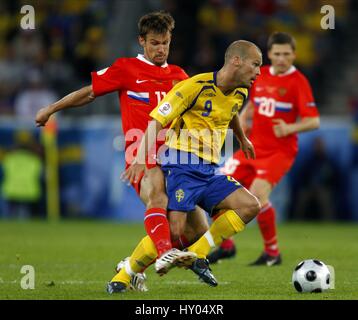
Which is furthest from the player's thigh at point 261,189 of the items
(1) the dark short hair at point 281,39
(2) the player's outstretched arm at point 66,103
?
(2) the player's outstretched arm at point 66,103

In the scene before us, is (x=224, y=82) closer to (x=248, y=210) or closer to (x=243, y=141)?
(x=243, y=141)

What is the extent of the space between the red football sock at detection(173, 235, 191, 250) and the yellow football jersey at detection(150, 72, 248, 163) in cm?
71

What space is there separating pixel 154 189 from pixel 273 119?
3366 millimetres

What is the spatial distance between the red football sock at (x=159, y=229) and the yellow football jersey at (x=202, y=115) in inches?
23.4

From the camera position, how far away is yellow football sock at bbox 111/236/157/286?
25.4 ft

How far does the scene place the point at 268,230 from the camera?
1070 cm

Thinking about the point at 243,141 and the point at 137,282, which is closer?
the point at 137,282

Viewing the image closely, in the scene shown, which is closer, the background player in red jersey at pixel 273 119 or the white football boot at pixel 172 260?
the white football boot at pixel 172 260

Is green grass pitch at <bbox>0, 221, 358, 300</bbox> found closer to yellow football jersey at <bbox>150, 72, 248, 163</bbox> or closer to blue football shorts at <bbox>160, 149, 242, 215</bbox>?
blue football shorts at <bbox>160, 149, 242, 215</bbox>

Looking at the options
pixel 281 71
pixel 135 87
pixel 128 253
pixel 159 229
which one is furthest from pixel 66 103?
pixel 128 253

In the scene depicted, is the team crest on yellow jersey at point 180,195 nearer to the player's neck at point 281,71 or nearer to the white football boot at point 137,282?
the white football boot at point 137,282

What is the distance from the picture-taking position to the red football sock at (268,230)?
10648 mm
